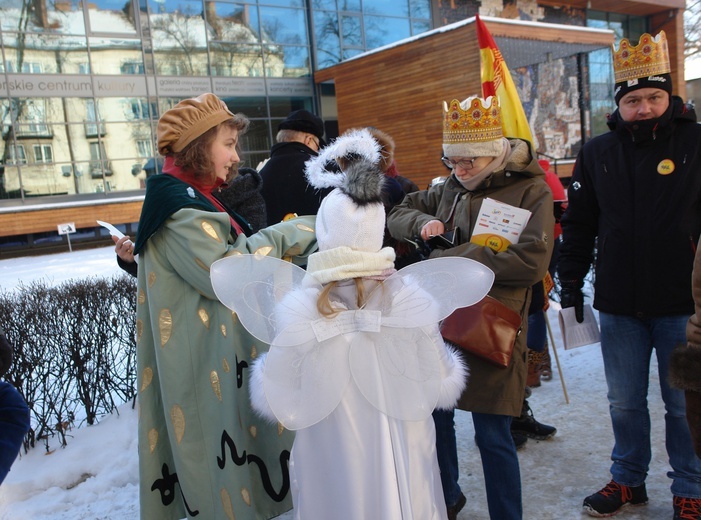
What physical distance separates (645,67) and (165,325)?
7.80 feet

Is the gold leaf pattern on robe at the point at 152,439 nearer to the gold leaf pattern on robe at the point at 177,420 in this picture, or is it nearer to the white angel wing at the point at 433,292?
the gold leaf pattern on robe at the point at 177,420

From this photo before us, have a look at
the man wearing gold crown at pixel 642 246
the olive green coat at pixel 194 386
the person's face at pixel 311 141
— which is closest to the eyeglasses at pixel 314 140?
the person's face at pixel 311 141

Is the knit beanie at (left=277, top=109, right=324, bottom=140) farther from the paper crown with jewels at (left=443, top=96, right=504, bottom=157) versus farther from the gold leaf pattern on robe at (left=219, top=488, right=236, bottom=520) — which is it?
the gold leaf pattern on robe at (left=219, top=488, right=236, bottom=520)

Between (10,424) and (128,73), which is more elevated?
(128,73)

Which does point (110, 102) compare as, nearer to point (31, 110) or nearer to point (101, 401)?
point (31, 110)

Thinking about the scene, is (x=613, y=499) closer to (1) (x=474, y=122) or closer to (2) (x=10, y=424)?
(1) (x=474, y=122)

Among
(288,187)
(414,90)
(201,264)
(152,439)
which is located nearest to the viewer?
(201,264)

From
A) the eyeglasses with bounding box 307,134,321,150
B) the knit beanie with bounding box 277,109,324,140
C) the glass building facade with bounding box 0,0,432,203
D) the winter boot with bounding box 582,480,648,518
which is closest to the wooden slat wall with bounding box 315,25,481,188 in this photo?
the glass building facade with bounding box 0,0,432,203

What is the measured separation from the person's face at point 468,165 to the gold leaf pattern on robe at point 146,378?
5.38ft

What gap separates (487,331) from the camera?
7.72ft

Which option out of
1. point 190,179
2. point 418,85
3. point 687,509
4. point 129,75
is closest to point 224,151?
point 190,179

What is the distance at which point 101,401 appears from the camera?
4441 millimetres

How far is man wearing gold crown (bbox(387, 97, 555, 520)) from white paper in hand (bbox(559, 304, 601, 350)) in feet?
2.08

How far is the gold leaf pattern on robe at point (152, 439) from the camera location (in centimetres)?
246
